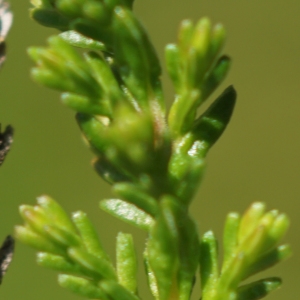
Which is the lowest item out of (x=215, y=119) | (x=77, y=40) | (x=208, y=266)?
(x=208, y=266)

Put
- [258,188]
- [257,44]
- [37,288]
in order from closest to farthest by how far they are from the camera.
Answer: [37,288], [258,188], [257,44]

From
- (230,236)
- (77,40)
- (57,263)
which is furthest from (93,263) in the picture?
(77,40)

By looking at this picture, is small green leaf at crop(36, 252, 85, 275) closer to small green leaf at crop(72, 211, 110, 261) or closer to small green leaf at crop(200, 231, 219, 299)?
small green leaf at crop(72, 211, 110, 261)

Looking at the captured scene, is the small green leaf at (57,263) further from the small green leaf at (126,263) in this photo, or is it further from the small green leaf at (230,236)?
the small green leaf at (230,236)

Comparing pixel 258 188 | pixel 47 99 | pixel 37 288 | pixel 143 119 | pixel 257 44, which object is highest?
pixel 257 44

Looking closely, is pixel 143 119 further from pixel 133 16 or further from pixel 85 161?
pixel 85 161

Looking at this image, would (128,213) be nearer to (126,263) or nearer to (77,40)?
(126,263)

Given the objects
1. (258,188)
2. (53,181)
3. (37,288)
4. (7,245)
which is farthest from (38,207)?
(258,188)

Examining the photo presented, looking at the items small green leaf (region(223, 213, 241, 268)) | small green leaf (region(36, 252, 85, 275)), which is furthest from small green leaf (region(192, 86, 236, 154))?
small green leaf (region(36, 252, 85, 275))

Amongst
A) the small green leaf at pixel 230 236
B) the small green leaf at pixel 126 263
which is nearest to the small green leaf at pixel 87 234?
the small green leaf at pixel 126 263

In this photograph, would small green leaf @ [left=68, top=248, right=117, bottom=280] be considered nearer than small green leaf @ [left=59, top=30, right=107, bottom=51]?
Yes

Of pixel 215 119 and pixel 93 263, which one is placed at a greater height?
pixel 215 119
